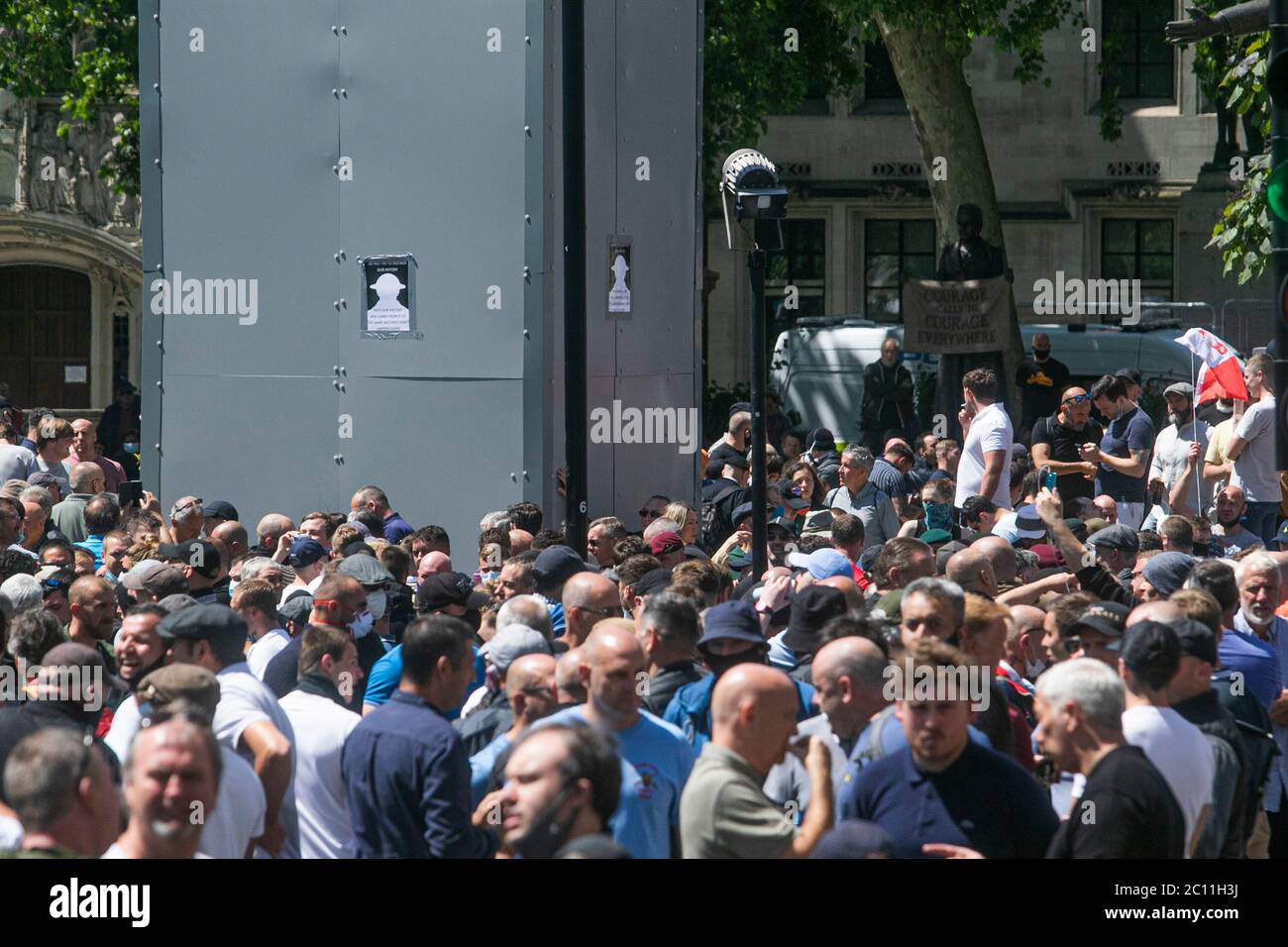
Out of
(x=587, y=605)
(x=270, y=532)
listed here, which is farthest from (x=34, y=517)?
(x=587, y=605)

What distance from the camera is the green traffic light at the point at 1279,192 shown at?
6.76m

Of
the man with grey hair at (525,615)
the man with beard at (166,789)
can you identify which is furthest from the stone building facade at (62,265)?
the man with beard at (166,789)

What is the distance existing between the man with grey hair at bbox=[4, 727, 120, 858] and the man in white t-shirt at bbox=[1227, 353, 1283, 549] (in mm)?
9556

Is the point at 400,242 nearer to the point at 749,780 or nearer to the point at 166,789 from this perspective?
the point at 749,780

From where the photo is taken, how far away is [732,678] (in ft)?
17.8

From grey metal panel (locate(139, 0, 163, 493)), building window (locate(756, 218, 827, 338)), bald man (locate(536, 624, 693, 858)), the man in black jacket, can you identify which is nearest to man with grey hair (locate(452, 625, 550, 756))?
bald man (locate(536, 624, 693, 858))

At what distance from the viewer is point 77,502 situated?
12383mm

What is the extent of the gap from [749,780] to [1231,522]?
23.1 feet

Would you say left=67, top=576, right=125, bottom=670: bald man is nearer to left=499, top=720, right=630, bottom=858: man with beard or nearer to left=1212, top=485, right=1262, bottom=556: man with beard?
left=499, top=720, right=630, bottom=858: man with beard

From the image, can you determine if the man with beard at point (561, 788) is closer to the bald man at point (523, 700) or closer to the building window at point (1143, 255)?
the bald man at point (523, 700)

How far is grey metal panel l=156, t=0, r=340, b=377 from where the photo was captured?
1297cm
